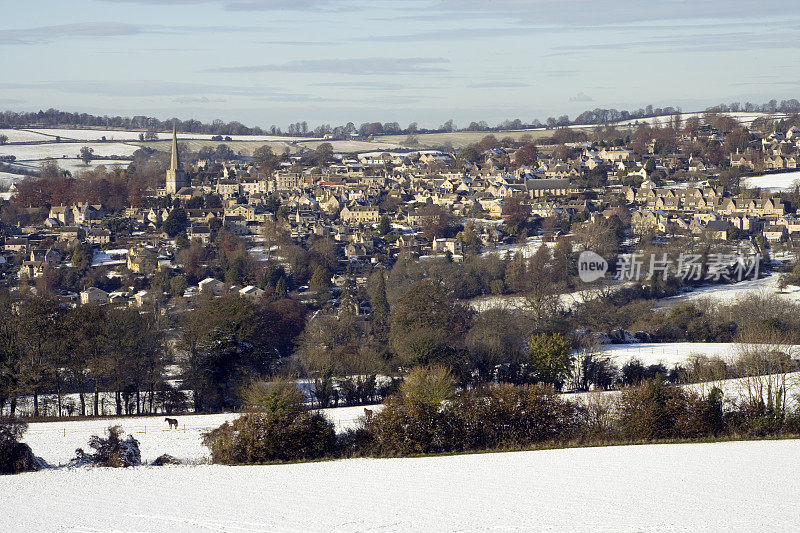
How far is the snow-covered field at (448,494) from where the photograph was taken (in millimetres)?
12094

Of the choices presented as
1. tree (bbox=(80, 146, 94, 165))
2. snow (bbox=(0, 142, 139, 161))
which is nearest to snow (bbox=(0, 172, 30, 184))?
tree (bbox=(80, 146, 94, 165))

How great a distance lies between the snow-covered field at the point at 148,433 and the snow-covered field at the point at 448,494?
4.22 feet

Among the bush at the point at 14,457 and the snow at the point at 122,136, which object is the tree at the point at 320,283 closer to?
the bush at the point at 14,457

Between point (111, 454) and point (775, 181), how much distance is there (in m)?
55.3

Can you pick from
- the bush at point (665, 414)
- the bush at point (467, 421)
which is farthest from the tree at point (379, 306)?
the bush at point (665, 414)

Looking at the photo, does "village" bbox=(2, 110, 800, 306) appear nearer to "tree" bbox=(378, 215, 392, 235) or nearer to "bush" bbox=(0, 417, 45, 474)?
"tree" bbox=(378, 215, 392, 235)

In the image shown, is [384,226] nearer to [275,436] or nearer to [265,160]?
[265,160]

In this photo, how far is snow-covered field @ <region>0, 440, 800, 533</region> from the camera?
12.1 metres

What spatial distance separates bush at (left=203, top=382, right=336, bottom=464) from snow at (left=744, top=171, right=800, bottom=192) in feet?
163

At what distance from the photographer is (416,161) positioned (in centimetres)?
8394

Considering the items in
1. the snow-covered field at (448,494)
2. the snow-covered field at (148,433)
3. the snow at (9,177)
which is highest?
the snow at (9,177)

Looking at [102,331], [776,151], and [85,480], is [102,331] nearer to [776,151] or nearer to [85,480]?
[85,480]

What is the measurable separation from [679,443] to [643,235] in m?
31.7

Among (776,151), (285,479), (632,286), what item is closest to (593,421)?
(285,479)
